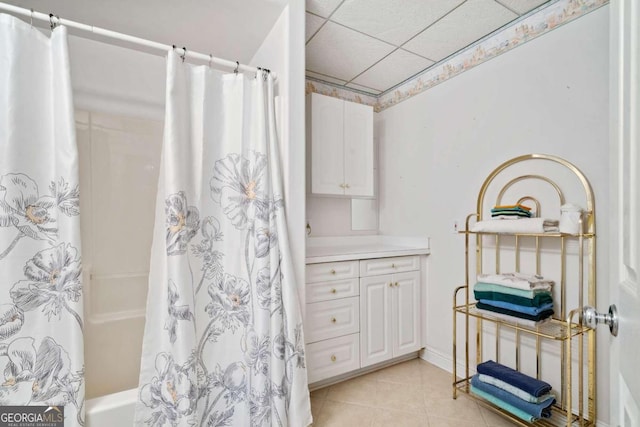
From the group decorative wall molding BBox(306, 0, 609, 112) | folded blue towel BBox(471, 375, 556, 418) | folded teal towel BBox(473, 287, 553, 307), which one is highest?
decorative wall molding BBox(306, 0, 609, 112)

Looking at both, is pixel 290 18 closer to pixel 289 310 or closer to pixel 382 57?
pixel 382 57

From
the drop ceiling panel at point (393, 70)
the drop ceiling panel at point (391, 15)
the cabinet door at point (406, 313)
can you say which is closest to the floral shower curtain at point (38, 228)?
the drop ceiling panel at point (391, 15)

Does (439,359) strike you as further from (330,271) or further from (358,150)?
(358,150)

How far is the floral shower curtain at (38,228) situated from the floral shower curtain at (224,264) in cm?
28

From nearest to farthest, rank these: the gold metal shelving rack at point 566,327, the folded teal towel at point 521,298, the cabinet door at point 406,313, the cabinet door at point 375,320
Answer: the gold metal shelving rack at point 566,327
the folded teal towel at point 521,298
the cabinet door at point 375,320
the cabinet door at point 406,313

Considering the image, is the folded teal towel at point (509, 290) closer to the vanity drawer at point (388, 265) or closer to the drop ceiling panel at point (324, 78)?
the vanity drawer at point (388, 265)

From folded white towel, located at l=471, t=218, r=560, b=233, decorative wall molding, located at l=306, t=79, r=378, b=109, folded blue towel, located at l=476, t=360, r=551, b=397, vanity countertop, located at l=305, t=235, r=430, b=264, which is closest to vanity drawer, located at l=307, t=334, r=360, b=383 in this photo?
vanity countertop, located at l=305, t=235, r=430, b=264

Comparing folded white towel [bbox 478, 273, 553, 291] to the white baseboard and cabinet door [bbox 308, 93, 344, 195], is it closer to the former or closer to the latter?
the white baseboard

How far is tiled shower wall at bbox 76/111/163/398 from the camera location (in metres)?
1.55

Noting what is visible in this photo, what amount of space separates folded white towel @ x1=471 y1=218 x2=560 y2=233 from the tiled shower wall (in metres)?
2.07

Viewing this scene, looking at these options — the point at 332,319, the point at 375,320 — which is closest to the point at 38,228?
the point at 332,319

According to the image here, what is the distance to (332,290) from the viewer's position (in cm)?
191

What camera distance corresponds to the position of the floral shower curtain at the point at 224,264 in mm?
1212

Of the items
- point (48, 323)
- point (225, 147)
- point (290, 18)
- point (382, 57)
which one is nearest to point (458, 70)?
point (382, 57)
